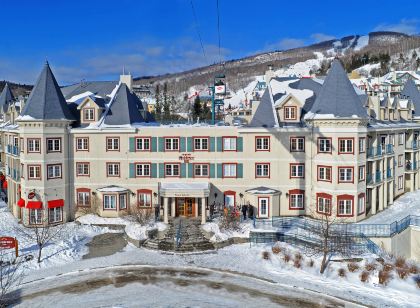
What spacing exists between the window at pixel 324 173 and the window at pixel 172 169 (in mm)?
11766

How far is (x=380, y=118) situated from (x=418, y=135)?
29.1ft

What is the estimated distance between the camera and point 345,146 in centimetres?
3250

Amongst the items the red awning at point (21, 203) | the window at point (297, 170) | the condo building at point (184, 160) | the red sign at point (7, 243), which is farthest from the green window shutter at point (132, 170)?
the window at point (297, 170)

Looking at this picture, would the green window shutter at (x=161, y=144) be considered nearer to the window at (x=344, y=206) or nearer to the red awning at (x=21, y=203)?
the red awning at (x=21, y=203)

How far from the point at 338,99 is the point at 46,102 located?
2353cm

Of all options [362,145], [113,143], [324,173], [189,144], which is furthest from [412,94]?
[113,143]

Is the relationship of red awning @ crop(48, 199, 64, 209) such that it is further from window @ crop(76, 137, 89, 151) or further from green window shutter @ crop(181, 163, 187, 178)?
green window shutter @ crop(181, 163, 187, 178)

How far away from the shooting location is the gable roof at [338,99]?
3241 cm

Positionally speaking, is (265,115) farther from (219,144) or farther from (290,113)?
(219,144)

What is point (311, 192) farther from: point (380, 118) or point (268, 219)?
point (380, 118)

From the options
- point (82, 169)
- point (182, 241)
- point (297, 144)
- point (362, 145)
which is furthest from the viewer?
point (82, 169)

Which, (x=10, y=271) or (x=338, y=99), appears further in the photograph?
(x=338, y=99)

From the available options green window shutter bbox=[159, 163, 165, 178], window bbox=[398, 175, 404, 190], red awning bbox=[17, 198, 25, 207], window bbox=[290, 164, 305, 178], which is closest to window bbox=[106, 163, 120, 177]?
green window shutter bbox=[159, 163, 165, 178]

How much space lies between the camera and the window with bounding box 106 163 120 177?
3606 cm
